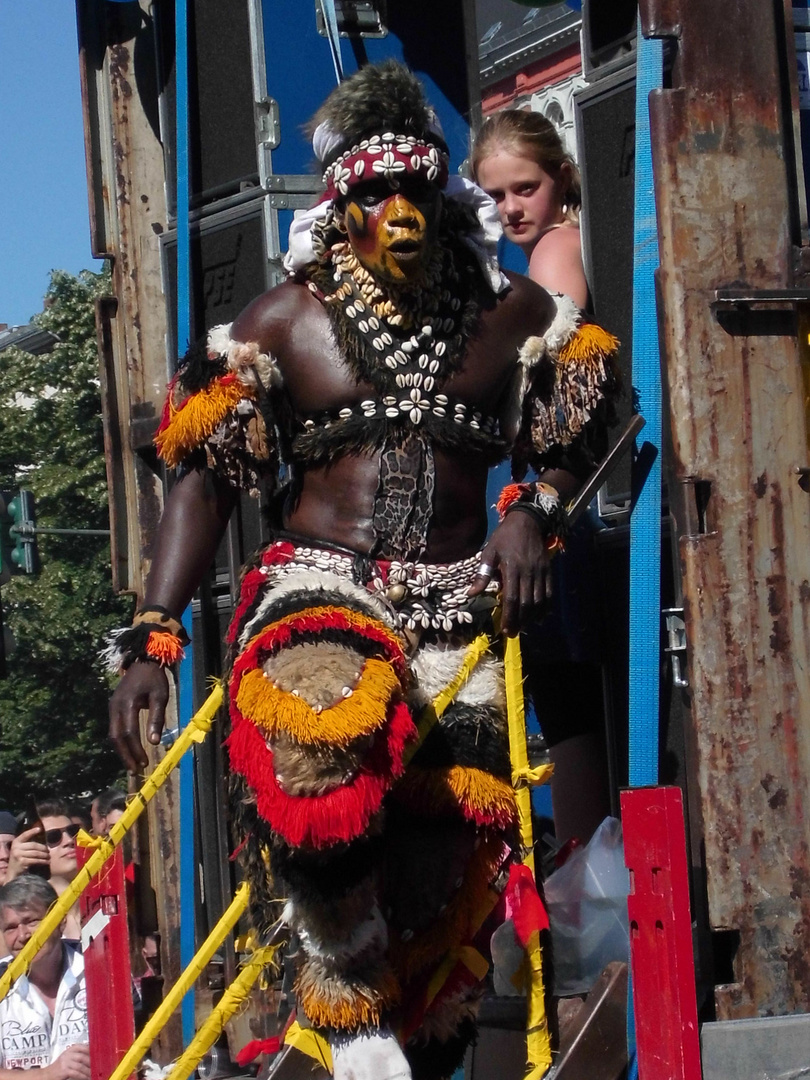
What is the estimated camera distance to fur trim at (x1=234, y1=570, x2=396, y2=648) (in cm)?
327

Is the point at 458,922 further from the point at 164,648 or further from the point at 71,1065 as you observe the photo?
the point at 71,1065

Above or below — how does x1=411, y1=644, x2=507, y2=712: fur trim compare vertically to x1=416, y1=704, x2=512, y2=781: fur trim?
above

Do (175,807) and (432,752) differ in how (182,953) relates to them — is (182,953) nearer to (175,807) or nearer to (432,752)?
(175,807)

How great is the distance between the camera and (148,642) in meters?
3.36

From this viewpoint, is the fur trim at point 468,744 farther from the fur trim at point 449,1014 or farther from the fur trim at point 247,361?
the fur trim at point 247,361

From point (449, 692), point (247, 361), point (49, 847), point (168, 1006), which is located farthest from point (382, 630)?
point (49, 847)

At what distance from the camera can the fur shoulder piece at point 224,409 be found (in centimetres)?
346

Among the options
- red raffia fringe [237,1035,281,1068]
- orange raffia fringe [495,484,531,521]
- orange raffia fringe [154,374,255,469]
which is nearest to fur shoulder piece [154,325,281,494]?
orange raffia fringe [154,374,255,469]

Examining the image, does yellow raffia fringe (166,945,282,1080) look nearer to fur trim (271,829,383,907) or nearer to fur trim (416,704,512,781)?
fur trim (271,829,383,907)

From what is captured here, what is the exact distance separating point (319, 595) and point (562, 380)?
778 millimetres

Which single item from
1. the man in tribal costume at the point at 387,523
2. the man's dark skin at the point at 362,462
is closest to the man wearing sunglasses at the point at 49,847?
the man's dark skin at the point at 362,462

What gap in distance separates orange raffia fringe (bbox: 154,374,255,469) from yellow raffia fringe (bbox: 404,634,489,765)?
71cm

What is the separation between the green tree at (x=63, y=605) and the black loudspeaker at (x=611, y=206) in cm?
2533

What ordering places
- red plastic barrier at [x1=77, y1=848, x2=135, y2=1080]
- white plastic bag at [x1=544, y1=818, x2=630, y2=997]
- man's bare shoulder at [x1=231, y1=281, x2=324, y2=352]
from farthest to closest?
1. red plastic barrier at [x1=77, y1=848, x2=135, y2=1080]
2. white plastic bag at [x1=544, y1=818, x2=630, y2=997]
3. man's bare shoulder at [x1=231, y1=281, x2=324, y2=352]
